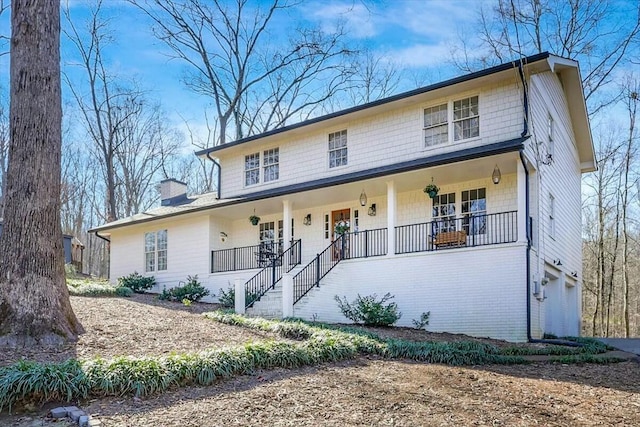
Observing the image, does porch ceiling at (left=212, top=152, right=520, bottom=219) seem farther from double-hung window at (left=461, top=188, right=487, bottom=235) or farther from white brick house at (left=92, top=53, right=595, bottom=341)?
double-hung window at (left=461, top=188, right=487, bottom=235)

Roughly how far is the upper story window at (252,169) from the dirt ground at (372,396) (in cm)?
931

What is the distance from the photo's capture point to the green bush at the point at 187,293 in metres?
15.4

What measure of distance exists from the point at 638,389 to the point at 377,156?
8893mm

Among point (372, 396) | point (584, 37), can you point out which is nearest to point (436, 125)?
point (372, 396)

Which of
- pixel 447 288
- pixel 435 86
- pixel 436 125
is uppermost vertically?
pixel 435 86

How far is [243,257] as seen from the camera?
1677 centimetres

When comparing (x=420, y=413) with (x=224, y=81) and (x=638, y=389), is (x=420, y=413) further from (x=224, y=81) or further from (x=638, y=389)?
(x=224, y=81)

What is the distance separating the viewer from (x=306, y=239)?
16094 mm

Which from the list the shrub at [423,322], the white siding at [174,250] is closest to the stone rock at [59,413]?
the shrub at [423,322]

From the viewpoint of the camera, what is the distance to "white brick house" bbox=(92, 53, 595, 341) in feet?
38.0

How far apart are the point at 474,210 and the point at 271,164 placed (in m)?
6.65

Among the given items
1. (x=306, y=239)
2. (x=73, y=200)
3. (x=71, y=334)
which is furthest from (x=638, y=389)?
(x=73, y=200)

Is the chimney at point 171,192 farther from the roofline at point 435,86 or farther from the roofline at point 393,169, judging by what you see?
the roofline at point 435,86

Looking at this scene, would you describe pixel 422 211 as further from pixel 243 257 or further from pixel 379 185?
pixel 243 257
